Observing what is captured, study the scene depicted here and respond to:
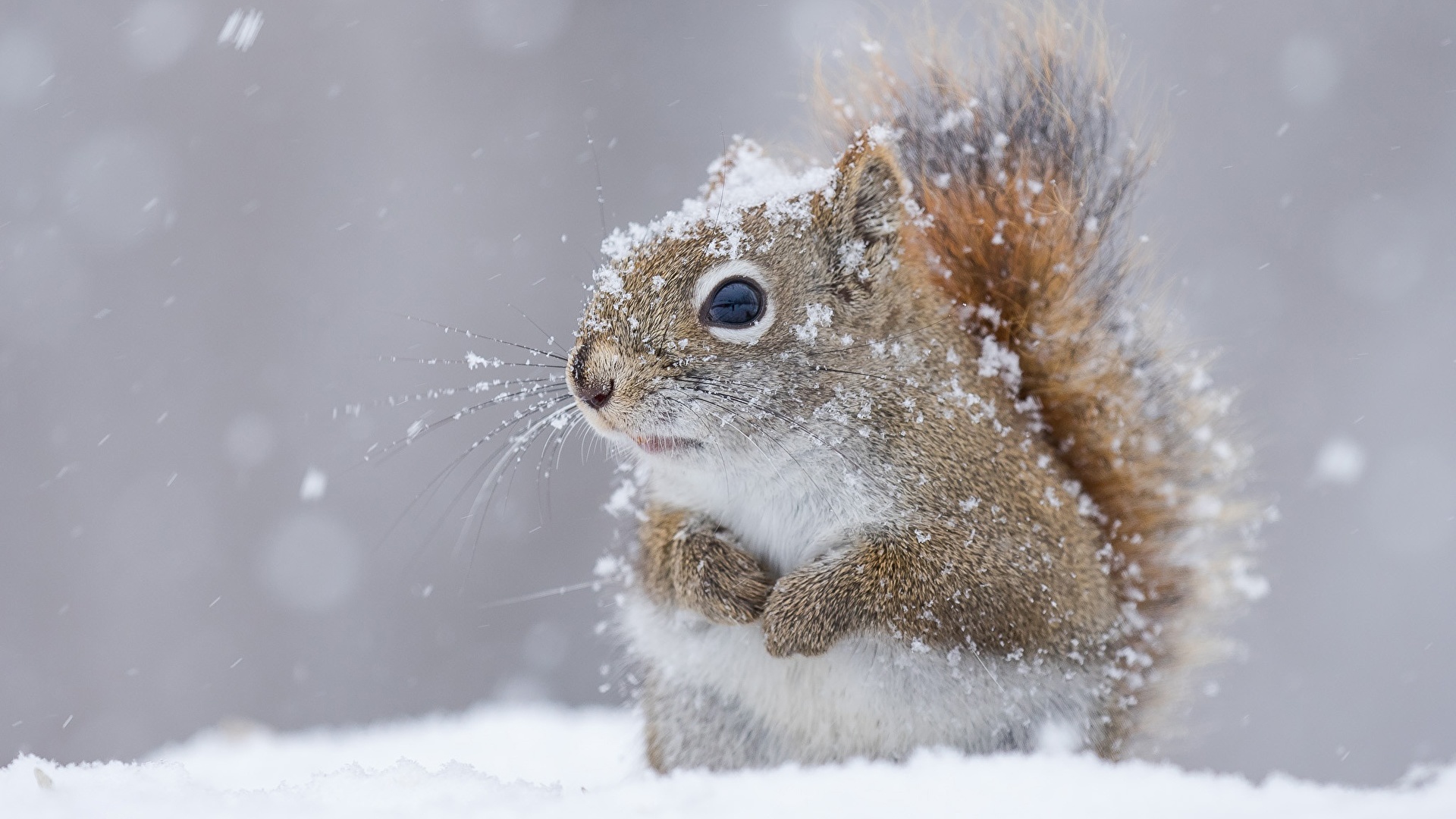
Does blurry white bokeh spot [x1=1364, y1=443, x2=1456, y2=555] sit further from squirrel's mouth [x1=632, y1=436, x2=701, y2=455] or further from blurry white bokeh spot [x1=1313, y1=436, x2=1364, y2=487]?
squirrel's mouth [x1=632, y1=436, x2=701, y2=455]

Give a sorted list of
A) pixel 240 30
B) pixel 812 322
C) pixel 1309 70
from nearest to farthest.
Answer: pixel 812 322 → pixel 1309 70 → pixel 240 30

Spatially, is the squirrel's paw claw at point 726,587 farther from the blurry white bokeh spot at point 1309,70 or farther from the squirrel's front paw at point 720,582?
the blurry white bokeh spot at point 1309,70

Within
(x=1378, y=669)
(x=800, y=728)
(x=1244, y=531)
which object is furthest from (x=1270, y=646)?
(x=800, y=728)

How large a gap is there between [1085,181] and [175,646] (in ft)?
12.2

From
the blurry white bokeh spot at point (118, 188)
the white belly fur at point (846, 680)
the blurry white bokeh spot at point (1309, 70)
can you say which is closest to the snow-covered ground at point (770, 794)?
the white belly fur at point (846, 680)

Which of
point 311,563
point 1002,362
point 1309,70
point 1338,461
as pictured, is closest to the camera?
point 1002,362

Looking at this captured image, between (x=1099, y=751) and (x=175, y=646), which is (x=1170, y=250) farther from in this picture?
(x=175, y=646)

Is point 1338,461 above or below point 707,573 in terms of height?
above

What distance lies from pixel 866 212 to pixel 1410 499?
3.20 metres

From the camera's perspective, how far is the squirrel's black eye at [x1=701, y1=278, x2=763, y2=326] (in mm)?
1354

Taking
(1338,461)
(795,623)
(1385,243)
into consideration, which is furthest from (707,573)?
(1385,243)

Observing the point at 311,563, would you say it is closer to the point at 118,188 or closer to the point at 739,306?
the point at 118,188

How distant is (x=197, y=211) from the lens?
428 cm

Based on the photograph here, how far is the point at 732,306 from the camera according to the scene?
1.35 metres
